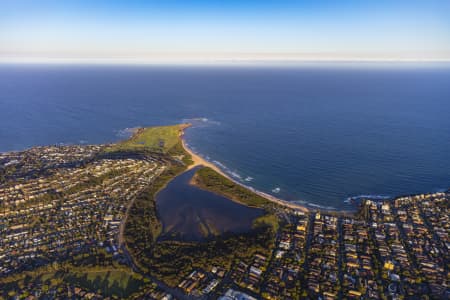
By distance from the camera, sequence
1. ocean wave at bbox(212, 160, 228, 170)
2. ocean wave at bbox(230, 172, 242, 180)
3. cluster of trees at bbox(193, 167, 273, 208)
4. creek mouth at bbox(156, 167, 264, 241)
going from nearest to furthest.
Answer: creek mouth at bbox(156, 167, 264, 241) → cluster of trees at bbox(193, 167, 273, 208) → ocean wave at bbox(230, 172, 242, 180) → ocean wave at bbox(212, 160, 228, 170)

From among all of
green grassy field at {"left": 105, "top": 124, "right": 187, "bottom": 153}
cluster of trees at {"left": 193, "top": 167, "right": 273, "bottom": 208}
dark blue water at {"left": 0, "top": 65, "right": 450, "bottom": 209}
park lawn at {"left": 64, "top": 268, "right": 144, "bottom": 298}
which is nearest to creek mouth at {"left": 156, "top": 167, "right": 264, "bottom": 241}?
cluster of trees at {"left": 193, "top": 167, "right": 273, "bottom": 208}

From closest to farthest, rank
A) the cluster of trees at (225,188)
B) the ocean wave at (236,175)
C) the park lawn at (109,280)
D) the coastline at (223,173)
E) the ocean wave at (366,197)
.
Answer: the park lawn at (109,280) → the coastline at (223,173) → the ocean wave at (366,197) → the cluster of trees at (225,188) → the ocean wave at (236,175)

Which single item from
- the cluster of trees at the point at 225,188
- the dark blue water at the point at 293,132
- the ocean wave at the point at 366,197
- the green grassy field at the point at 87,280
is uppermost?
the dark blue water at the point at 293,132

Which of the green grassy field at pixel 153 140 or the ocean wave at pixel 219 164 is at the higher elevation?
the green grassy field at pixel 153 140

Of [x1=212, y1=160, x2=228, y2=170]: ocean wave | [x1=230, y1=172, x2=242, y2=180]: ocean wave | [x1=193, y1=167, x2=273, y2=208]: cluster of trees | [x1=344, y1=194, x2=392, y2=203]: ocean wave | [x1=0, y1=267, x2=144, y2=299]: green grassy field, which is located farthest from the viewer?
[x1=212, y1=160, x2=228, y2=170]: ocean wave

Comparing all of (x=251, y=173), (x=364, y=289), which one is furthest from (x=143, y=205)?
(x=364, y=289)

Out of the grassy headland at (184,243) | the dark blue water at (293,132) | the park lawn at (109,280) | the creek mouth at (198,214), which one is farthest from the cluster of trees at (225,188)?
the park lawn at (109,280)

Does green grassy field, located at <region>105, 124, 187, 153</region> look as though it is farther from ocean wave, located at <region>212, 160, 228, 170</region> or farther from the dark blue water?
ocean wave, located at <region>212, 160, 228, 170</region>

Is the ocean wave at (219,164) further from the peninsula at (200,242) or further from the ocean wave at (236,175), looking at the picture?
the peninsula at (200,242)
